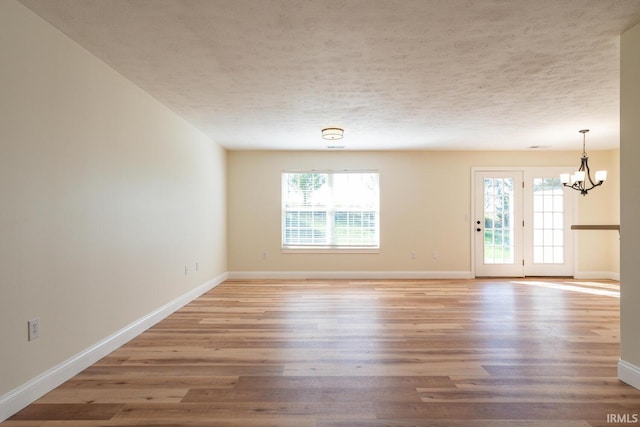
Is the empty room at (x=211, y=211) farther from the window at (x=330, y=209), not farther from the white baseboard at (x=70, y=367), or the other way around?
the window at (x=330, y=209)

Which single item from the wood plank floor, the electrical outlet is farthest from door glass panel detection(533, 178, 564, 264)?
the electrical outlet

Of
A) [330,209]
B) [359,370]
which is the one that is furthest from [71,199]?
[330,209]

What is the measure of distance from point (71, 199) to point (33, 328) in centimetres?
87

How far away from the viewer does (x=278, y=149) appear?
6.47 meters

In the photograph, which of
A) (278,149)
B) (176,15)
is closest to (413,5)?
(176,15)

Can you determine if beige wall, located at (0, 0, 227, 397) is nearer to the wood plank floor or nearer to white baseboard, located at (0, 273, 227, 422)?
white baseboard, located at (0, 273, 227, 422)

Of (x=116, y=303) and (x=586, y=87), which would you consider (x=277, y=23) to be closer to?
(x=116, y=303)

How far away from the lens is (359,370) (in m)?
2.55

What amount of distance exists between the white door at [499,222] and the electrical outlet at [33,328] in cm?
637

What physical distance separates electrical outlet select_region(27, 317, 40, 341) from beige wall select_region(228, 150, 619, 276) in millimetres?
4439

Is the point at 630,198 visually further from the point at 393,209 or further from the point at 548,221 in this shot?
the point at 548,221

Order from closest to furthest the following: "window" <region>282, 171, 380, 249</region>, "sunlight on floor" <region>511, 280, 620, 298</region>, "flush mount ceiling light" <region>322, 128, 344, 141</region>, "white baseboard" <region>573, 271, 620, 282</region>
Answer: "flush mount ceiling light" <region>322, 128, 344, 141</region>, "sunlight on floor" <region>511, 280, 620, 298</region>, "white baseboard" <region>573, 271, 620, 282</region>, "window" <region>282, 171, 380, 249</region>

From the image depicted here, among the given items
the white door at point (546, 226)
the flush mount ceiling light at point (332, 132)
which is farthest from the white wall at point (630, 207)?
the white door at point (546, 226)

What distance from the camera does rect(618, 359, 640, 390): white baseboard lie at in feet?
7.39
